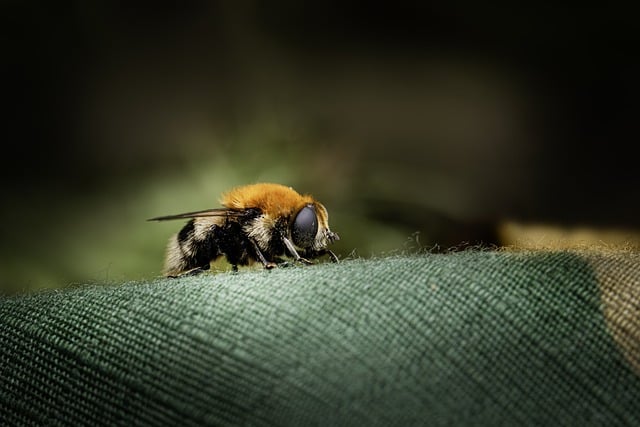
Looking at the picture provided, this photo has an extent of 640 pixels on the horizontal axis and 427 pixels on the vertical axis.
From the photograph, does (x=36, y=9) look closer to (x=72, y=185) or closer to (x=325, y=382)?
(x=72, y=185)

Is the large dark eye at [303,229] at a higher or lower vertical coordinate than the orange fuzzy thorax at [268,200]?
lower

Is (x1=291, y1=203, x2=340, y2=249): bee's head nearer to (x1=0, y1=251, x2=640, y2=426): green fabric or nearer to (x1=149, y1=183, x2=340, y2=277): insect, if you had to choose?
(x1=149, y1=183, x2=340, y2=277): insect

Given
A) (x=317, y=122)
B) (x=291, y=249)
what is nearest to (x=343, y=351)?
(x=291, y=249)

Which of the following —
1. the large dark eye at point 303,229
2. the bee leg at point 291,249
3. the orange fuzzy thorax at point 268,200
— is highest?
the orange fuzzy thorax at point 268,200

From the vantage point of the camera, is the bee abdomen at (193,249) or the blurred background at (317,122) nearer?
the bee abdomen at (193,249)

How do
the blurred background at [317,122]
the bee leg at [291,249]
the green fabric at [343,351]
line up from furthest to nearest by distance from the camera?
1. the blurred background at [317,122]
2. the bee leg at [291,249]
3. the green fabric at [343,351]

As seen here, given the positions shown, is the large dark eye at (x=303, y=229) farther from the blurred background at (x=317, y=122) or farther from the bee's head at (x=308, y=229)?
the blurred background at (x=317, y=122)

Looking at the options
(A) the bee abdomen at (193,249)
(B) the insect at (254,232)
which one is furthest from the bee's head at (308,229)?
(A) the bee abdomen at (193,249)
